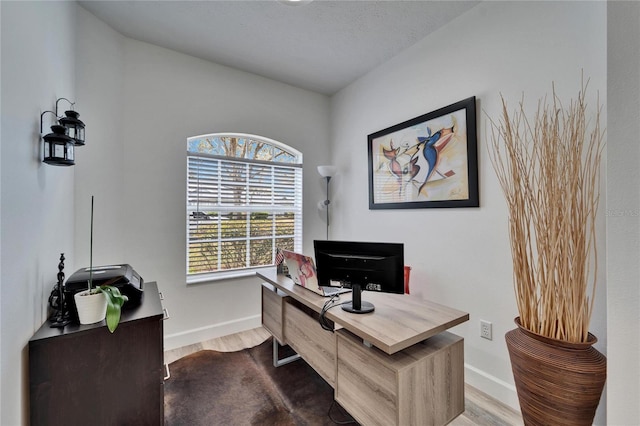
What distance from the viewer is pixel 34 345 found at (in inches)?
44.3

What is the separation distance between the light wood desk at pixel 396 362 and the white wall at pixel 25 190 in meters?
1.28

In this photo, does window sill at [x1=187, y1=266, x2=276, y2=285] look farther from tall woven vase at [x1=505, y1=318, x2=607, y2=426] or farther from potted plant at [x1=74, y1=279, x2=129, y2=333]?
tall woven vase at [x1=505, y1=318, x2=607, y2=426]

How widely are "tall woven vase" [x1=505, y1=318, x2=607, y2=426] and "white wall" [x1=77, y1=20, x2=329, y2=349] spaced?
244 cm

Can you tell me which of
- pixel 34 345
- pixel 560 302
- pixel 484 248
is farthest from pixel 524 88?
pixel 34 345

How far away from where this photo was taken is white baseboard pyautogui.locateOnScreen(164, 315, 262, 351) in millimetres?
Answer: 2520

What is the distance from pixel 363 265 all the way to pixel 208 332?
207 centimetres

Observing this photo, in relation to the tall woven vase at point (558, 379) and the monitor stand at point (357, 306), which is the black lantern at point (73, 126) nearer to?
the monitor stand at point (357, 306)

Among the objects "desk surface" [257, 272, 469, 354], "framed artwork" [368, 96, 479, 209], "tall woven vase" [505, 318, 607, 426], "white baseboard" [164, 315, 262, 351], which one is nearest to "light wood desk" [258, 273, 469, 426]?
"desk surface" [257, 272, 469, 354]

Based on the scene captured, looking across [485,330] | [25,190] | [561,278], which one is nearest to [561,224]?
[561,278]

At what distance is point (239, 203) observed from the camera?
3.01m

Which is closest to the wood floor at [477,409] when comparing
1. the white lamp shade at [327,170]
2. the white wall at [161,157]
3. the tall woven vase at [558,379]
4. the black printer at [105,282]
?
the white wall at [161,157]

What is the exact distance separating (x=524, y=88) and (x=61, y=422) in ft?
10.2

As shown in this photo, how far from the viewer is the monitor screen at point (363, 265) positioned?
1409 mm

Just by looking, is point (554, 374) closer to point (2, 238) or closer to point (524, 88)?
point (524, 88)
